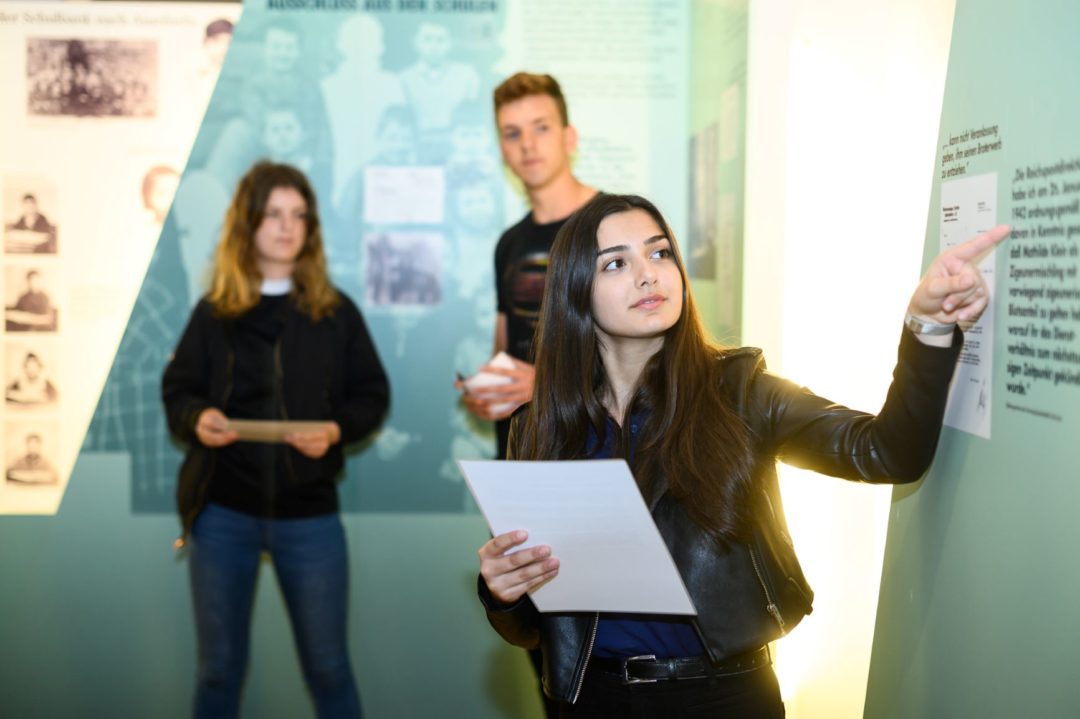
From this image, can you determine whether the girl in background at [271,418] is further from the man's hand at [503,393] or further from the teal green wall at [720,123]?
the teal green wall at [720,123]

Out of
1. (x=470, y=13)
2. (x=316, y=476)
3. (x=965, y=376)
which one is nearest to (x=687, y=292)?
(x=965, y=376)

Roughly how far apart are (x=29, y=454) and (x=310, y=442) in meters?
1.17

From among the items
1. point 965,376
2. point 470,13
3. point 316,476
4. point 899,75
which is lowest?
point 316,476

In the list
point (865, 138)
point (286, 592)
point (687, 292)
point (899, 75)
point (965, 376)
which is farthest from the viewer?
point (286, 592)

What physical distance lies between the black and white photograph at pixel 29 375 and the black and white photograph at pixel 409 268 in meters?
1.22

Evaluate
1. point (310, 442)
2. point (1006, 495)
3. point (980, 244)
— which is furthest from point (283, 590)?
point (980, 244)

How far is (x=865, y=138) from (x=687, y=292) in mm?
967

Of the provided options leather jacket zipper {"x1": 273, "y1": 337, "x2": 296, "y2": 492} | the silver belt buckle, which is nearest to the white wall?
the silver belt buckle

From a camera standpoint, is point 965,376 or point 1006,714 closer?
point 1006,714

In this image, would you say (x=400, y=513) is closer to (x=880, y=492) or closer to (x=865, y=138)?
(x=880, y=492)

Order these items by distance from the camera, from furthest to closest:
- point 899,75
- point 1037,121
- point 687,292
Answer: point 899,75 → point 687,292 → point 1037,121

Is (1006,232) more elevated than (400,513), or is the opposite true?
(1006,232)

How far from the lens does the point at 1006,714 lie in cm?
165

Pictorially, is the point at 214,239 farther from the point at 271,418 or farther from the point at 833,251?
the point at 833,251
